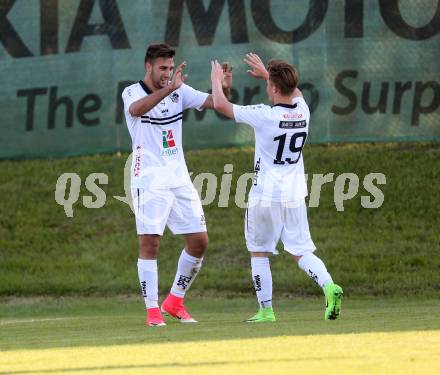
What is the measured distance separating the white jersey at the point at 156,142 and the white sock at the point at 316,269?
4.33 ft

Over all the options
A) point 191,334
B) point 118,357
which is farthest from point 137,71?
point 118,357

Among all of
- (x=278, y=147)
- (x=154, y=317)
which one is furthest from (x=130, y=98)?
(x=154, y=317)

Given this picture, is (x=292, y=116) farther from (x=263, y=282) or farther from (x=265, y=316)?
(x=265, y=316)

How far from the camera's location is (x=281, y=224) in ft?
33.3

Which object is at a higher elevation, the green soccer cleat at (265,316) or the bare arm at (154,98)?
the bare arm at (154,98)

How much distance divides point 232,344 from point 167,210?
288 centimetres

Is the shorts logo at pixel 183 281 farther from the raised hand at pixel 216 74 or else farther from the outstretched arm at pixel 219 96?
the raised hand at pixel 216 74

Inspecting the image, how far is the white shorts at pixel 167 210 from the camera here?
10477 mm

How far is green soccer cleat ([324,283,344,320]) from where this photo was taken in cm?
962

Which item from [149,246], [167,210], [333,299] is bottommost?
[333,299]

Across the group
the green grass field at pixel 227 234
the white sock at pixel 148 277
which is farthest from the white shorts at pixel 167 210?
the green grass field at pixel 227 234

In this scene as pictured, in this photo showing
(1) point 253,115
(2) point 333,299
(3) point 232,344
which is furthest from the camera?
(1) point 253,115

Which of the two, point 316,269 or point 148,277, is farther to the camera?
point 148,277

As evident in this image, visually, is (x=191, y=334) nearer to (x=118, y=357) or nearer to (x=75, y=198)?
(x=118, y=357)
